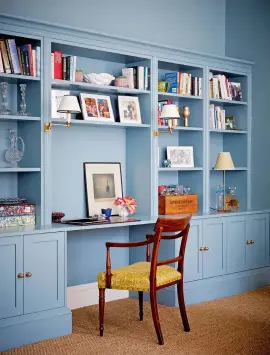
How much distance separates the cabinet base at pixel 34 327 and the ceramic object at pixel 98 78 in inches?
78.1

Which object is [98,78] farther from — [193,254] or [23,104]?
[193,254]

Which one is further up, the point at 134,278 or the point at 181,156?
the point at 181,156

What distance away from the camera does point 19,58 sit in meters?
4.53

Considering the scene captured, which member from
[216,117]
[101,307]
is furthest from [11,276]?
[216,117]

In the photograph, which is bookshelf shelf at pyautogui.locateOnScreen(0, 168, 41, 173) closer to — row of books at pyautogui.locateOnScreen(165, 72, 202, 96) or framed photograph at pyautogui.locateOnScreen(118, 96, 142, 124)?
framed photograph at pyautogui.locateOnScreen(118, 96, 142, 124)

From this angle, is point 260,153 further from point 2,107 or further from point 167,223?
point 2,107

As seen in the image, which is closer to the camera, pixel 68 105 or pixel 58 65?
pixel 68 105

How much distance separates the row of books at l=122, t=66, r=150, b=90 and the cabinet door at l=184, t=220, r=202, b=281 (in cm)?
138

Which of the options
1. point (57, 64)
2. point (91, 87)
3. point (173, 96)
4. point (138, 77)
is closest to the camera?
point (57, 64)

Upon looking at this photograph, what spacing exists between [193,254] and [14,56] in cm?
245

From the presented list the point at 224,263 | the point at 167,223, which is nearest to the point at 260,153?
the point at 224,263

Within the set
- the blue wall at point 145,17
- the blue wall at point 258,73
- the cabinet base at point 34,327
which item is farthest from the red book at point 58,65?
the blue wall at point 258,73

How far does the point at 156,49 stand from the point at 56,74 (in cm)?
113

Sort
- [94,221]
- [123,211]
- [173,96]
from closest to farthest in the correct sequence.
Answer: [94,221] < [123,211] < [173,96]
